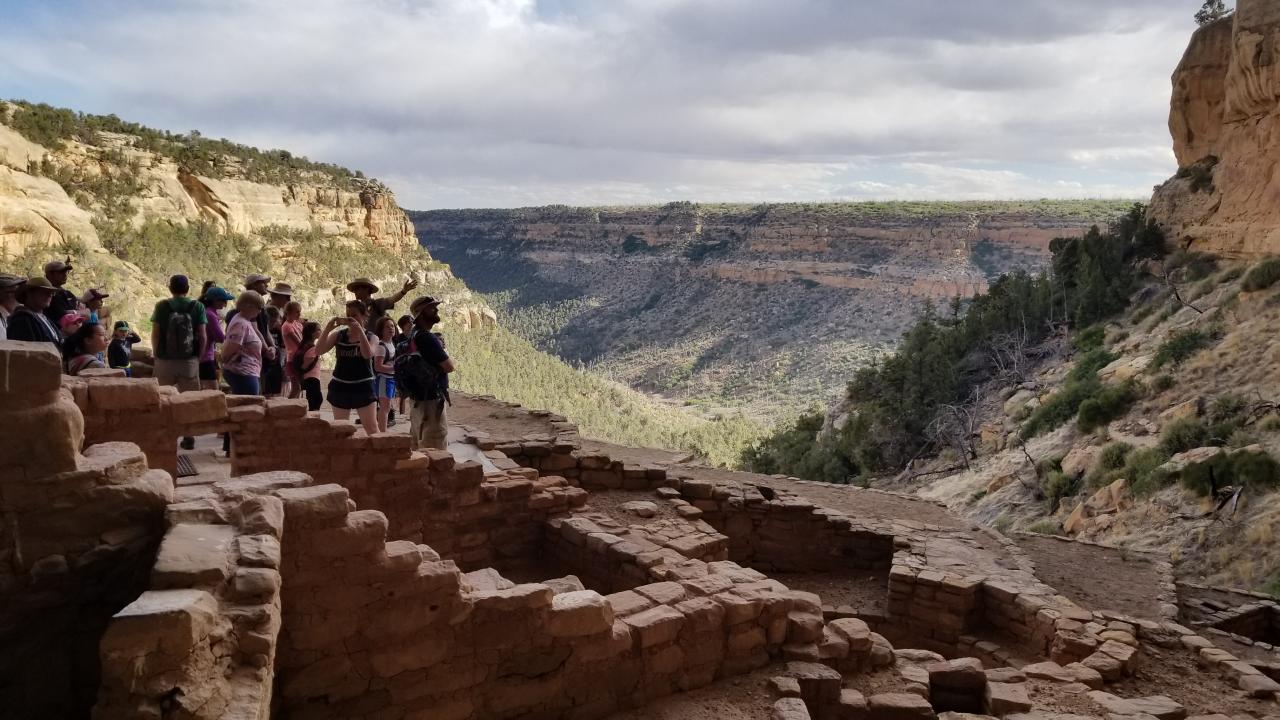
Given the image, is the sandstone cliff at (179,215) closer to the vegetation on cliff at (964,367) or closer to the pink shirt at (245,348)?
the pink shirt at (245,348)

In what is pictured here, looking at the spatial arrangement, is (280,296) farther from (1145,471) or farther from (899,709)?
(1145,471)

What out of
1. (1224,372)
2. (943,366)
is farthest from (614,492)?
(943,366)

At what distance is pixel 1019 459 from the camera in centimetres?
1744

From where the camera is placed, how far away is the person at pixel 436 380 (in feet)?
23.9

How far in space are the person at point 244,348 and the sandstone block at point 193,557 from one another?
15.1ft

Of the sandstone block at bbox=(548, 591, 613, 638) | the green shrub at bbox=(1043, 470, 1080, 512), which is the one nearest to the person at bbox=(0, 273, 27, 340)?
the sandstone block at bbox=(548, 591, 613, 638)

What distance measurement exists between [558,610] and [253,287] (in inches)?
224

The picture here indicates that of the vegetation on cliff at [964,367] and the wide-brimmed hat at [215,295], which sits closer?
the wide-brimmed hat at [215,295]

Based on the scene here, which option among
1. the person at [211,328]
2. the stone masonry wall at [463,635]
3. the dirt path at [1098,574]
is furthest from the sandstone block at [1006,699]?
the person at [211,328]

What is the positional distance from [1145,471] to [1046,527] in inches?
80.6

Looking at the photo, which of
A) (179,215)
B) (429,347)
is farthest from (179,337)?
(179,215)

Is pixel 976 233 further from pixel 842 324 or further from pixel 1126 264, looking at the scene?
pixel 1126 264

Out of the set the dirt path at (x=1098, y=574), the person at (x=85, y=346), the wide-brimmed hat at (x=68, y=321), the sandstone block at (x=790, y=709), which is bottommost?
the dirt path at (x=1098, y=574)

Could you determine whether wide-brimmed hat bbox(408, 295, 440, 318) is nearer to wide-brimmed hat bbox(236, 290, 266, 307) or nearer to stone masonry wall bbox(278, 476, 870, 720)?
wide-brimmed hat bbox(236, 290, 266, 307)
